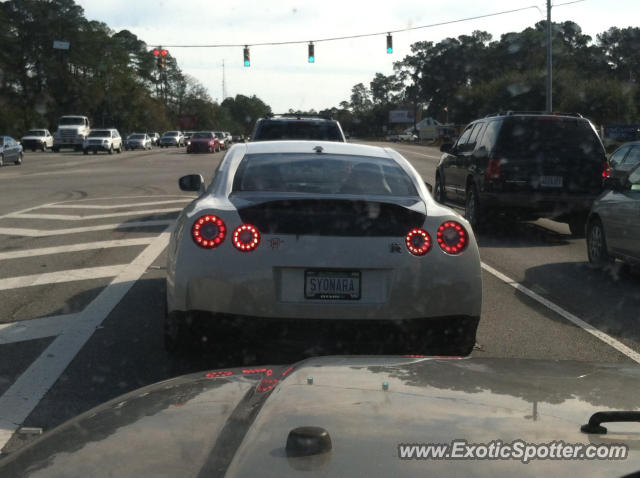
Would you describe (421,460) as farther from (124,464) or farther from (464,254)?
Result: (464,254)

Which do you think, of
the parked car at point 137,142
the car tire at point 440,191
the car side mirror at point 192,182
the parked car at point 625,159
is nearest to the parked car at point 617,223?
the car side mirror at point 192,182

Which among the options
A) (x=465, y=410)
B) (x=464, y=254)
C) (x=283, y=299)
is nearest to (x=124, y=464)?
(x=465, y=410)

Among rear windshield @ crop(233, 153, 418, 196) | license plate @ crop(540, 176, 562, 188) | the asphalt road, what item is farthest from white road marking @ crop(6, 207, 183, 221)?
rear windshield @ crop(233, 153, 418, 196)

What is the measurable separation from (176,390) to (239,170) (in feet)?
12.7

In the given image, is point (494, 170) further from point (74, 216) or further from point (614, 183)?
point (74, 216)

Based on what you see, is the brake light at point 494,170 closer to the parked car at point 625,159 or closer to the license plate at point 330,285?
the parked car at point 625,159

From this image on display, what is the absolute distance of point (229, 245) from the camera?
5613 mm

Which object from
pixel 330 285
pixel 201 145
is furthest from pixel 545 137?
pixel 201 145

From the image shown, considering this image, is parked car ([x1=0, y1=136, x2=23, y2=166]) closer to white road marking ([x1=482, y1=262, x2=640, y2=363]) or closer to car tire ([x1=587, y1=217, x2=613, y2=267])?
car tire ([x1=587, y1=217, x2=613, y2=267])

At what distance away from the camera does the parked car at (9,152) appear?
41.8 metres

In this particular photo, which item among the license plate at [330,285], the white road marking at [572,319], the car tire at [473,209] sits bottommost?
the white road marking at [572,319]

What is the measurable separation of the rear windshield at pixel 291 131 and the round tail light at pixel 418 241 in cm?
1060

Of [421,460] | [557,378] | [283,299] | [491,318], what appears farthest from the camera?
[491,318]

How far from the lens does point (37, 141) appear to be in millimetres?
71062
